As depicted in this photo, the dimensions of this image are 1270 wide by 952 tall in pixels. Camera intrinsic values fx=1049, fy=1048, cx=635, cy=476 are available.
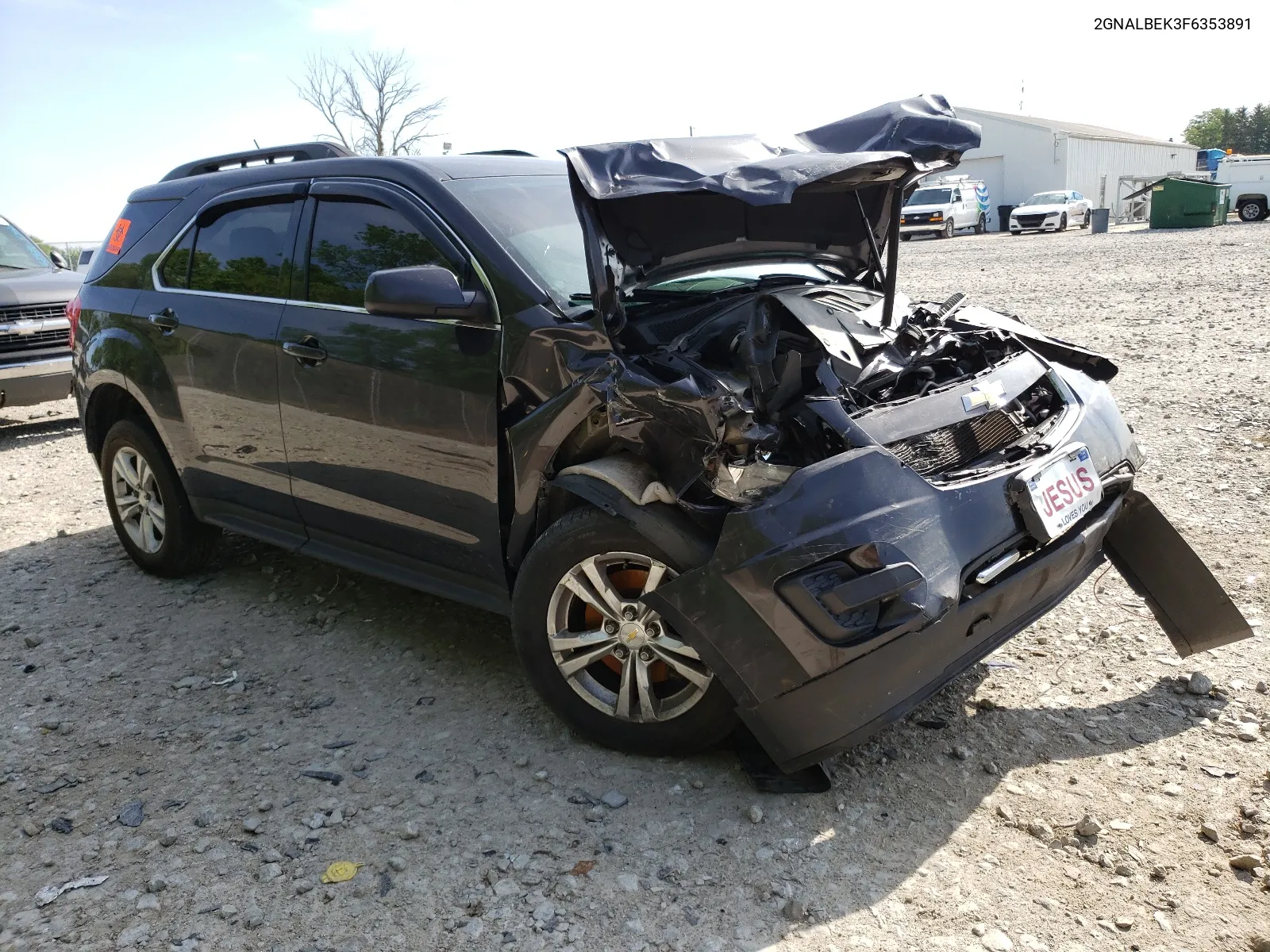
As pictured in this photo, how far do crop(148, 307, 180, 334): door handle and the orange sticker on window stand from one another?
63 cm

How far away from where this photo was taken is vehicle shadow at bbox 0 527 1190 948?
279cm

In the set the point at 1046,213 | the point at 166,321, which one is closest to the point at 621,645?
the point at 166,321

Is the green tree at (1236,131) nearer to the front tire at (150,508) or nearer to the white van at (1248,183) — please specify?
the white van at (1248,183)

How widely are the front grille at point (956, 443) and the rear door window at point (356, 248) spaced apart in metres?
1.75

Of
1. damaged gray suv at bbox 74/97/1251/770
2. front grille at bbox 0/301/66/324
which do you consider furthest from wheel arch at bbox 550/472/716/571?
front grille at bbox 0/301/66/324

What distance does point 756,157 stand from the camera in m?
3.56

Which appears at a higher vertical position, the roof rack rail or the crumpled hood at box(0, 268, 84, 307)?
the roof rack rail

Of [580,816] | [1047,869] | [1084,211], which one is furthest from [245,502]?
[1084,211]

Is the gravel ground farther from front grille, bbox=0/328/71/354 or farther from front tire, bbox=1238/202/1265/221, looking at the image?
front tire, bbox=1238/202/1265/221

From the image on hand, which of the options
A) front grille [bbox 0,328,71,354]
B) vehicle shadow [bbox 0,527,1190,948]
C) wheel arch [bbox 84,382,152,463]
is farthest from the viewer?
front grille [bbox 0,328,71,354]

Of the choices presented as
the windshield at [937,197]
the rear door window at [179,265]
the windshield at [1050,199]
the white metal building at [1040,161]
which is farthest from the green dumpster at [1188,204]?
the rear door window at [179,265]

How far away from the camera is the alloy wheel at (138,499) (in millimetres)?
5270

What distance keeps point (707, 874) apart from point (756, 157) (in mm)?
2289

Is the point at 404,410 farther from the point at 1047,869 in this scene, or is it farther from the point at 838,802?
the point at 1047,869
